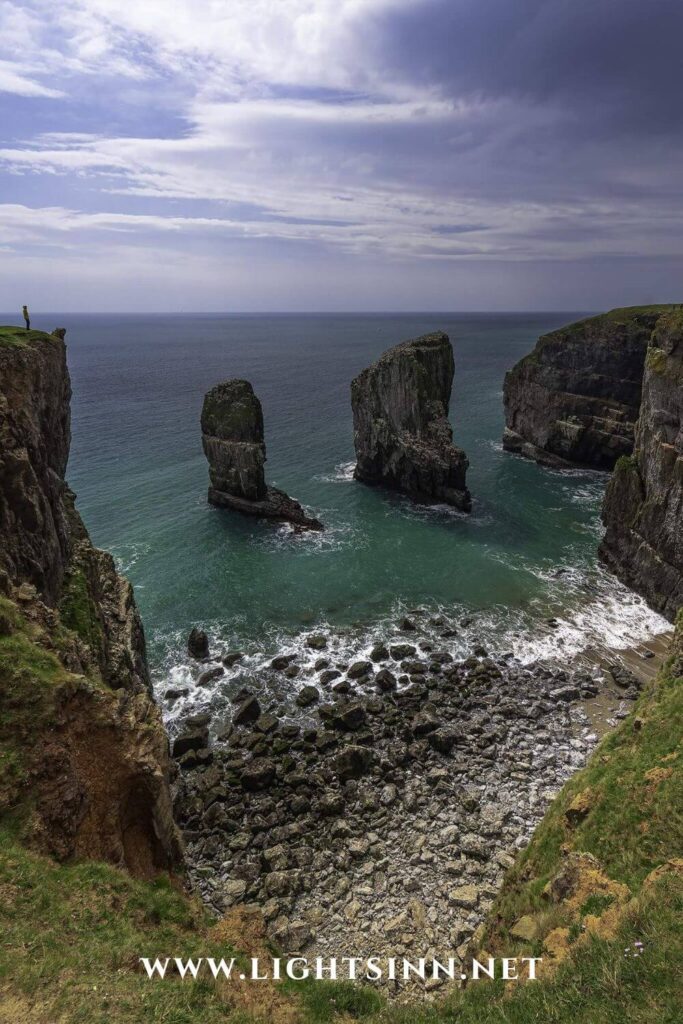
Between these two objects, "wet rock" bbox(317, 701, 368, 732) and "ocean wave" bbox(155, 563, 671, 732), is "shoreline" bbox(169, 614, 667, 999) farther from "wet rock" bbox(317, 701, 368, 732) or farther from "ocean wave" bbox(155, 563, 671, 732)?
"ocean wave" bbox(155, 563, 671, 732)

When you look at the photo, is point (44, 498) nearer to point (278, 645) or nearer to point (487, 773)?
point (278, 645)

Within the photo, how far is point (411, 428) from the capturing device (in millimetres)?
69500

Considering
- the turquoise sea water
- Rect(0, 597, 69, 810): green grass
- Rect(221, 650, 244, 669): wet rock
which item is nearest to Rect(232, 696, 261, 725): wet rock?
Rect(221, 650, 244, 669): wet rock

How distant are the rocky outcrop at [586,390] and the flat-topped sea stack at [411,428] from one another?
74.2 feet

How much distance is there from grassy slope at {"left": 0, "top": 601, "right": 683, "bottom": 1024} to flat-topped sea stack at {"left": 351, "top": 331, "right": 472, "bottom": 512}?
47942 mm

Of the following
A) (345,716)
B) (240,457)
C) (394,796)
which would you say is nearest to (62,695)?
(394,796)

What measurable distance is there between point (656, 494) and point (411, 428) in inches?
1212

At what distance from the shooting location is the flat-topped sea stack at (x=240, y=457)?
6297 centimetres

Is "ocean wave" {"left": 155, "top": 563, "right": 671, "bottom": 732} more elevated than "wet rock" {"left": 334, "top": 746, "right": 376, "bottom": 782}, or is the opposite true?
"ocean wave" {"left": 155, "top": 563, "right": 671, "bottom": 732}

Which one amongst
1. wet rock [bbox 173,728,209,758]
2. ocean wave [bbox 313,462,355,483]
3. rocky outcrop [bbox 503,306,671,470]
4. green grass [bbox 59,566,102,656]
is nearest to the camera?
green grass [bbox 59,566,102,656]

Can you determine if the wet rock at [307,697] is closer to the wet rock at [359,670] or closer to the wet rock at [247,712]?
the wet rock at [247,712]

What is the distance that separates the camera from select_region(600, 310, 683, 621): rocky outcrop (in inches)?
1781

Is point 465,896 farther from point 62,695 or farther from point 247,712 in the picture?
point 62,695

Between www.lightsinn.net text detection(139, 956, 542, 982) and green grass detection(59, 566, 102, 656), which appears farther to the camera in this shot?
green grass detection(59, 566, 102, 656)
